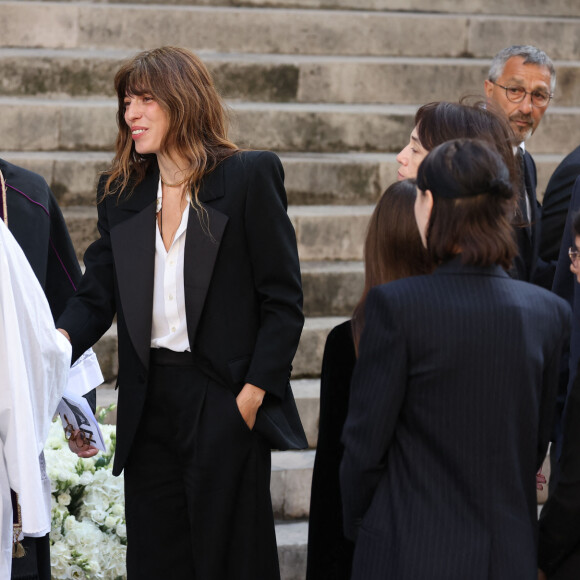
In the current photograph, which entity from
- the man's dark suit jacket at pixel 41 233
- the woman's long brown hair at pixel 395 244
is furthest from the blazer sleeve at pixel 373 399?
the man's dark suit jacket at pixel 41 233

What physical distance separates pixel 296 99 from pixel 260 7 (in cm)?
95

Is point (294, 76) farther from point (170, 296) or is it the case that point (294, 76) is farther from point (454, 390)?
point (454, 390)

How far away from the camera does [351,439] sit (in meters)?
2.36

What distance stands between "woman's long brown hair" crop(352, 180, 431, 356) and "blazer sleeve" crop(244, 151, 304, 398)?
521 mm

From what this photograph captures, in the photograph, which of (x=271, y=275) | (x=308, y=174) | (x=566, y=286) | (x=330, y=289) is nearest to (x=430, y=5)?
(x=308, y=174)

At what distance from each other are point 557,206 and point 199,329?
1.62 metres

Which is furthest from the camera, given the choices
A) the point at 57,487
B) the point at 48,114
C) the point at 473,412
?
the point at 48,114

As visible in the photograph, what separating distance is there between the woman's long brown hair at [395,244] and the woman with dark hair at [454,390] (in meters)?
0.31

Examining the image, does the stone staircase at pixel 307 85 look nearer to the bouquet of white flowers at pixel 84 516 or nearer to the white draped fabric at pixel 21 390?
the bouquet of white flowers at pixel 84 516

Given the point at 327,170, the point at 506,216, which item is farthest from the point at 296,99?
the point at 506,216

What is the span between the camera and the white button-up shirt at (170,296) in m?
3.17

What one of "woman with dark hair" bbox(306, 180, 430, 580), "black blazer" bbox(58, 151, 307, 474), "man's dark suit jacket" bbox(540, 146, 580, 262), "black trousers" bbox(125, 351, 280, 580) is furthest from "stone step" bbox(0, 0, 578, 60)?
"woman with dark hair" bbox(306, 180, 430, 580)

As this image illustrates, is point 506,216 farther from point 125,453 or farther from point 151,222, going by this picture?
point 125,453

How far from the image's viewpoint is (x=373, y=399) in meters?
2.29
